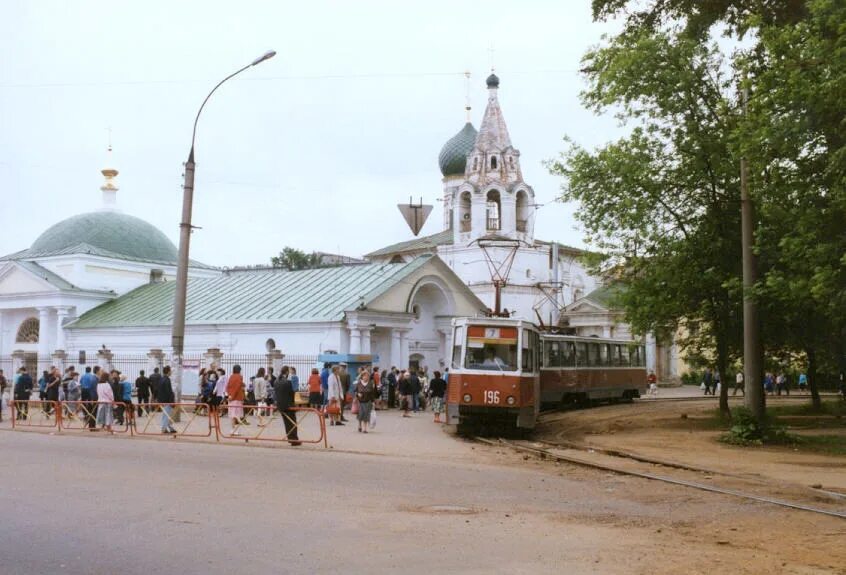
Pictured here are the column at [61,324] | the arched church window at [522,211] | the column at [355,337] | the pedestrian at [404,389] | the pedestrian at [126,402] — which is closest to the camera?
the pedestrian at [126,402]

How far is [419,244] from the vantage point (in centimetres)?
8988

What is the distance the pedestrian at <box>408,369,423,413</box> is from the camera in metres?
37.0

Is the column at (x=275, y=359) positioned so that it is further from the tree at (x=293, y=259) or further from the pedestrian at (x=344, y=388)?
the tree at (x=293, y=259)

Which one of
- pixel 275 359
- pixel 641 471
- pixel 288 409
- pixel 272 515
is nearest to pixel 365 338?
pixel 275 359

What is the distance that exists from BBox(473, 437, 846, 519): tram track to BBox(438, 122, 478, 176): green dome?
223 ft

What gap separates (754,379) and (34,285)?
43962 millimetres

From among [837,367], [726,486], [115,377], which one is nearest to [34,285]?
[115,377]

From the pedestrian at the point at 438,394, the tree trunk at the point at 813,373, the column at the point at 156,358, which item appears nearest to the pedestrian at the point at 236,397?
the pedestrian at the point at 438,394

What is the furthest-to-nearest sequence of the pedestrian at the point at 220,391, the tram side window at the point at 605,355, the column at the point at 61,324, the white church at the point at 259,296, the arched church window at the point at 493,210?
the arched church window at the point at 493,210 → the column at the point at 61,324 → the white church at the point at 259,296 → the tram side window at the point at 605,355 → the pedestrian at the point at 220,391

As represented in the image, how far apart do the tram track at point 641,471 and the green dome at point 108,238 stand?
40445mm

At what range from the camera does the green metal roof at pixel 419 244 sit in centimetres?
8681

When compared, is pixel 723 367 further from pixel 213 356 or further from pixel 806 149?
pixel 213 356

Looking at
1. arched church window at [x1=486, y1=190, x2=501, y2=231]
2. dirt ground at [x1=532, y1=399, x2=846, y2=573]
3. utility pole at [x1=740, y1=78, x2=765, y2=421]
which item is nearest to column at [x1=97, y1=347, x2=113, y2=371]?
dirt ground at [x1=532, y1=399, x2=846, y2=573]

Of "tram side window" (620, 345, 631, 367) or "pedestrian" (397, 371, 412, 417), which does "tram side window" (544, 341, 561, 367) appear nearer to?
"pedestrian" (397, 371, 412, 417)
